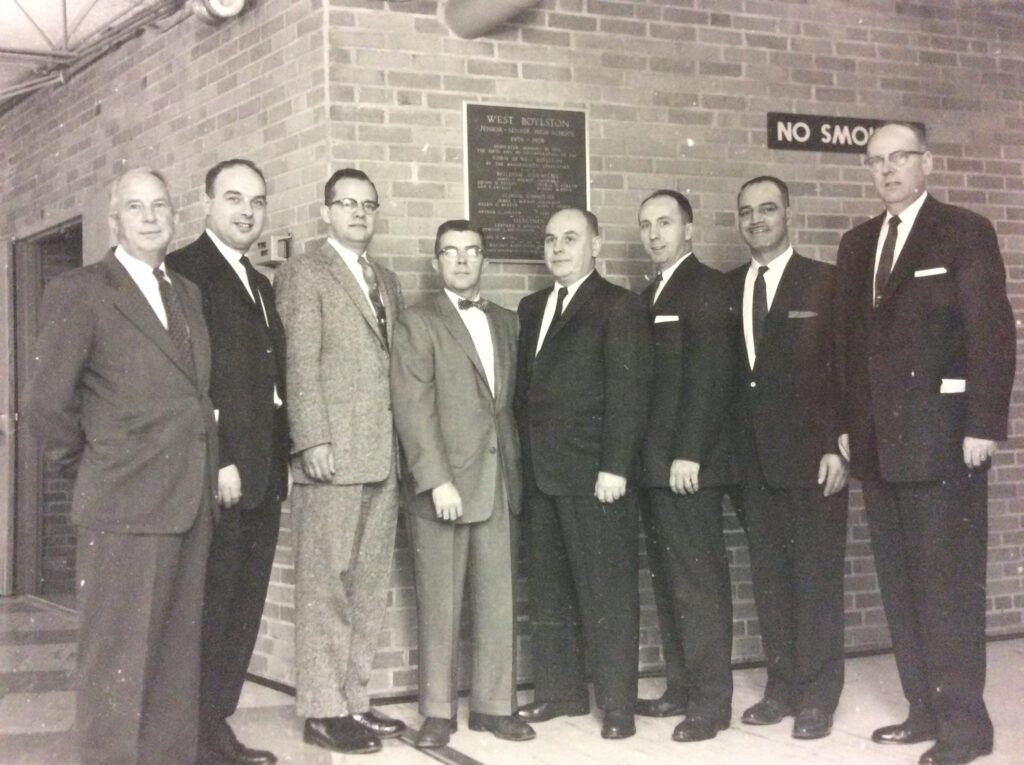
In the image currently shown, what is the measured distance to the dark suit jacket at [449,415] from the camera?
4.05 metres

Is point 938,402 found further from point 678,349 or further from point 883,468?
point 678,349

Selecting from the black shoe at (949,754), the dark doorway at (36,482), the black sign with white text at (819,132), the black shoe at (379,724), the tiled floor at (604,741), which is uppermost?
the black sign with white text at (819,132)

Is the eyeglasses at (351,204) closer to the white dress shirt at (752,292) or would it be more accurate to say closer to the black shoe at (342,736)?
the white dress shirt at (752,292)

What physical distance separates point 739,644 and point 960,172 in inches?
101

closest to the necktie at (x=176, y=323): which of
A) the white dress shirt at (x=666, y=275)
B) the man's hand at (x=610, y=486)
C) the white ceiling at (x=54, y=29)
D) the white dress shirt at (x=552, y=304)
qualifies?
the white dress shirt at (x=552, y=304)

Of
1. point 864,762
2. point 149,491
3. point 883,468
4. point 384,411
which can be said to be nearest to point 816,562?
point 883,468

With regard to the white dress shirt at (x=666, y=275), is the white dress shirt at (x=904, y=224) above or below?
above

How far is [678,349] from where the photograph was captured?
4.21 meters

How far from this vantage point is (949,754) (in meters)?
3.71

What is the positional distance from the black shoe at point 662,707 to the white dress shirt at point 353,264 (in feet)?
5.84

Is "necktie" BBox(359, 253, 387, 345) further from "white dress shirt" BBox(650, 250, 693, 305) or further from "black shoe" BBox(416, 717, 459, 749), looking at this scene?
"black shoe" BBox(416, 717, 459, 749)

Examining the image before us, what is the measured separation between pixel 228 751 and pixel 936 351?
8.76 feet

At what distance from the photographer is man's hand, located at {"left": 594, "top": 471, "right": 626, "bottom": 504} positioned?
4102 millimetres

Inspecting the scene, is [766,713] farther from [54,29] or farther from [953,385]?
[54,29]
